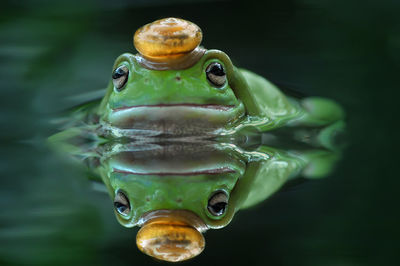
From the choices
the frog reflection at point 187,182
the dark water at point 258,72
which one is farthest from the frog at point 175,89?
the dark water at point 258,72

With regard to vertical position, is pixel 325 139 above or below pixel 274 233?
above

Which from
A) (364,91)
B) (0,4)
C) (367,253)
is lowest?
(367,253)

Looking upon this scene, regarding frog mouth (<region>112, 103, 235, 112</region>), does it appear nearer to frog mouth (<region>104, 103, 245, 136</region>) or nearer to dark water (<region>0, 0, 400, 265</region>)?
frog mouth (<region>104, 103, 245, 136</region>)

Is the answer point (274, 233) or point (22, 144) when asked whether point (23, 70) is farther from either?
point (274, 233)

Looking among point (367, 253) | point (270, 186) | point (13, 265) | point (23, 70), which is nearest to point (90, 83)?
point (23, 70)

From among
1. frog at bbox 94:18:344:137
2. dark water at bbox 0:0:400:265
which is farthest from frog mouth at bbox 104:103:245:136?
dark water at bbox 0:0:400:265

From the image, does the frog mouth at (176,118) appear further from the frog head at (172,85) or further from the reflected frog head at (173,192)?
the reflected frog head at (173,192)

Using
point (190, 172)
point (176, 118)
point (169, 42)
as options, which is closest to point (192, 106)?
point (176, 118)
